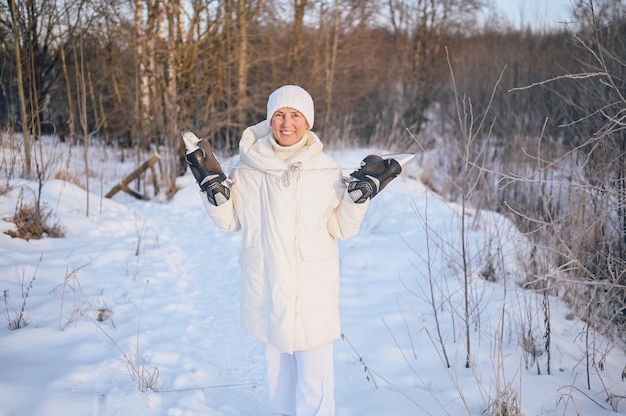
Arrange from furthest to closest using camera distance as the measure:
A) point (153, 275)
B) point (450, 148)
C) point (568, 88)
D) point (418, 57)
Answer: point (418, 57) < point (450, 148) < point (568, 88) < point (153, 275)

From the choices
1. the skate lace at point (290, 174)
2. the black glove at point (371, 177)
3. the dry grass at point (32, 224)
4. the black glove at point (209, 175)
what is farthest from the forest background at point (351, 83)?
the black glove at point (209, 175)

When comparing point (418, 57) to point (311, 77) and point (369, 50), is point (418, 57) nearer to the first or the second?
point (369, 50)

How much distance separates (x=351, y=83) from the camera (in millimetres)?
16219

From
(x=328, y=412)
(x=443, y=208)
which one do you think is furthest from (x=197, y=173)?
(x=443, y=208)

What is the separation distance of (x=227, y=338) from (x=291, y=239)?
159cm

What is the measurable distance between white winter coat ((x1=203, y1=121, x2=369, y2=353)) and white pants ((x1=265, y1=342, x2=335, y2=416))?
12 centimetres

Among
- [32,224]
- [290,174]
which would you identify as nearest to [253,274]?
[290,174]

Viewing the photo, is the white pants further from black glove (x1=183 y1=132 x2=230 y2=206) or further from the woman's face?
the woman's face

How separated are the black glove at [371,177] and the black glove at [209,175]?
1.98ft

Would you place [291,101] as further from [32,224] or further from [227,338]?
[32,224]

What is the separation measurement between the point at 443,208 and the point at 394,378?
406cm

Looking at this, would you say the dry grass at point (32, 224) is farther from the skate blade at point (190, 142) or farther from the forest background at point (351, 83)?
the skate blade at point (190, 142)

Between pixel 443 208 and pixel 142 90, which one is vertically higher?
pixel 142 90

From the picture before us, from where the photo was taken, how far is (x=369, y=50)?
16203mm
